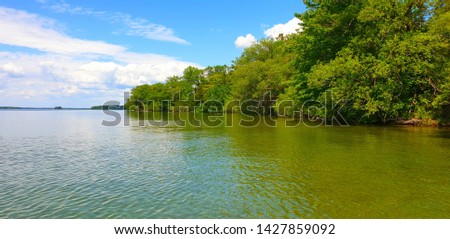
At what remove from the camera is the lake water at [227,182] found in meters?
10.2

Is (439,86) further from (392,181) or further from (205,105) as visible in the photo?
(205,105)

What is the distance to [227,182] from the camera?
45.0ft

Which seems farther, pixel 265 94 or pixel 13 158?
pixel 265 94

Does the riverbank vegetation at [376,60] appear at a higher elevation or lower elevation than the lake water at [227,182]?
higher

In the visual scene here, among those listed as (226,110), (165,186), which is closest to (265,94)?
(226,110)

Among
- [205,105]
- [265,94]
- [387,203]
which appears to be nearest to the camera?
[387,203]

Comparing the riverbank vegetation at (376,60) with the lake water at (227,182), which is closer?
the lake water at (227,182)

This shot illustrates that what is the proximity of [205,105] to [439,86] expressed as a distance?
87081 mm

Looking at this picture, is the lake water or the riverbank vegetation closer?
the lake water

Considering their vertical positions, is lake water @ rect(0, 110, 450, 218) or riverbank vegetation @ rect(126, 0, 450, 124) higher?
riverbank vegetation @ rect(126, 0, 450, 124)

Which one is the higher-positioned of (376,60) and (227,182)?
(376,60)

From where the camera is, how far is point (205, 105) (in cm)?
11475

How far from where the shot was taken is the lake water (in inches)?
402
